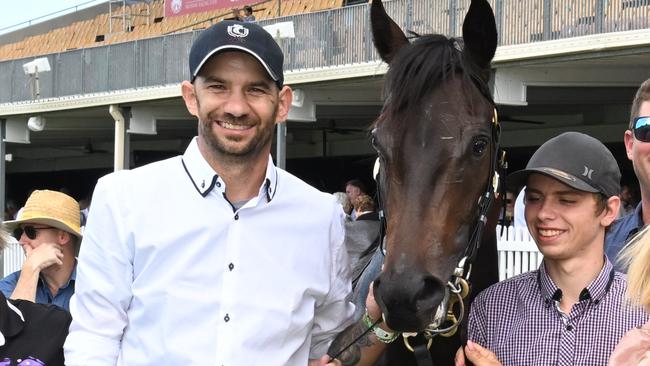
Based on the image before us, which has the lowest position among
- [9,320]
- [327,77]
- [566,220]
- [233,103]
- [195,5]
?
[9,320]

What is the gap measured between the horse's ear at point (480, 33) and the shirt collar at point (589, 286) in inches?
30.9

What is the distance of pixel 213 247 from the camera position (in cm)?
269

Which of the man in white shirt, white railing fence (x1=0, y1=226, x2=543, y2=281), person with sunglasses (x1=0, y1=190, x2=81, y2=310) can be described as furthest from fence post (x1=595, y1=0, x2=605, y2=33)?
the man in white shirt

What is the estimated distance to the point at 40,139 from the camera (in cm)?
2569

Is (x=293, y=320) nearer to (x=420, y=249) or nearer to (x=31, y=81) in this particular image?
(x=420, y=249)

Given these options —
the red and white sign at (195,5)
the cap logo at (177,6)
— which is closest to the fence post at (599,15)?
the red and white sign at (195,5)

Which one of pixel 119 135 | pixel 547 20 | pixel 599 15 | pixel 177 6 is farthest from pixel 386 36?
pixel 177 6

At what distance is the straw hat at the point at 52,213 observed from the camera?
4.41 meters

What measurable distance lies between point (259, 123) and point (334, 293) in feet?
2.09

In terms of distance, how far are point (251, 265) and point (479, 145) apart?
853 mm

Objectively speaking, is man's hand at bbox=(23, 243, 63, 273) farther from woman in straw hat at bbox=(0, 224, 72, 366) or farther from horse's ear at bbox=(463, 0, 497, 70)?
horse's ear at bbox=(463, 0, 497, 70)

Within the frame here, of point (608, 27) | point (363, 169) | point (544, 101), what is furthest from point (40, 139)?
point (608, 27)

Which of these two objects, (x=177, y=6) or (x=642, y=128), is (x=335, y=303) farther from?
(x=177, y=6)

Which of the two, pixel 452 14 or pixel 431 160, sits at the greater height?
pixel 452 14
